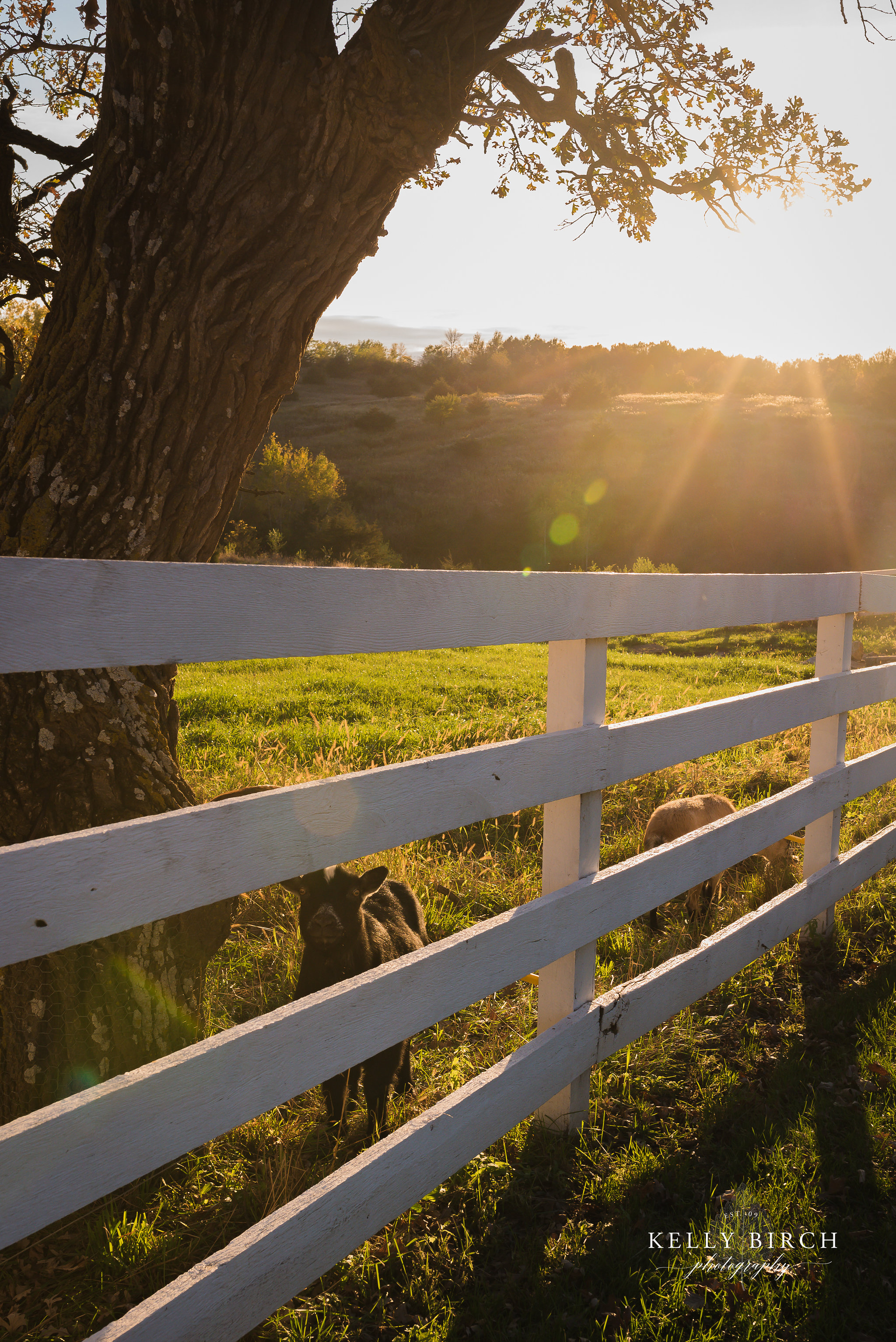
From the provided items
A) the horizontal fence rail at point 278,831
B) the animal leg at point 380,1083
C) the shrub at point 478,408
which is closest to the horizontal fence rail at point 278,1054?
the horizontal fence rail at point 278,831

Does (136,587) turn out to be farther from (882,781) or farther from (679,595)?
(882,781)

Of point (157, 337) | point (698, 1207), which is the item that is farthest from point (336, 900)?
point (157, 337)

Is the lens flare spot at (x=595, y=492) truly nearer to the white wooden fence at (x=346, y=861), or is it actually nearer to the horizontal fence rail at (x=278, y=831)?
the white wooden fence at (x=346, y=861)

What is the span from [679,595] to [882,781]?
252cm

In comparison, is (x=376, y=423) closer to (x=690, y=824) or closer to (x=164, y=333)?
(x=690, y=824)

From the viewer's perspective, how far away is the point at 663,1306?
195cm

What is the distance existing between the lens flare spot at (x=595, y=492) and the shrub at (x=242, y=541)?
18.9 metres

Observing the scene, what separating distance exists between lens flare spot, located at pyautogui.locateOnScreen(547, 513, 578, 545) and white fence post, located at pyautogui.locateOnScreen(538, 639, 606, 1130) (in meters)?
36.3

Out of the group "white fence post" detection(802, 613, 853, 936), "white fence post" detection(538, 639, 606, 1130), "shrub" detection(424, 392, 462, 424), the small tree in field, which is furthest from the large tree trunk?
"shrub" detection(424, 392, 462, 424)

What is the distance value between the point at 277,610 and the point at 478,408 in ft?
205

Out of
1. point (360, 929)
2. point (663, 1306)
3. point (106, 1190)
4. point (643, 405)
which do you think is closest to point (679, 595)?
point (360, 929)

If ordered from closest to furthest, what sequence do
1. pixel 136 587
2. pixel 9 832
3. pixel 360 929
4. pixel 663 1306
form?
pixel 136 587, pixel 663 1306, pixel 9 832, pixel 360 929

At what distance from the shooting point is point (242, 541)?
27.0 meters

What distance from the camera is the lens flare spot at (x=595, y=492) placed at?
134 feet
